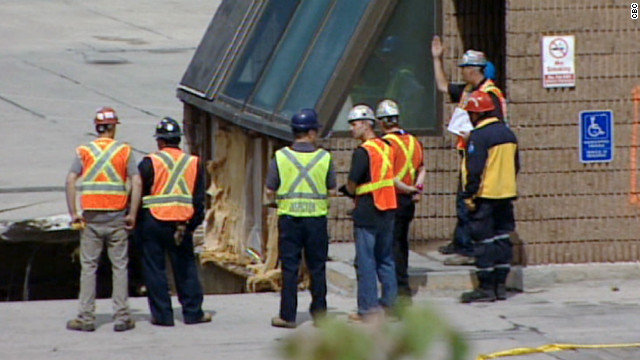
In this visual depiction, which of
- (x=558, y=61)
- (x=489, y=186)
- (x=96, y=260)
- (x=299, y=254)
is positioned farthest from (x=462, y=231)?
(x=96, y=260)

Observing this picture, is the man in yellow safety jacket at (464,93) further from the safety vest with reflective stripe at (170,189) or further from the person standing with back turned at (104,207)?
the person standing with back turned at (104,207)

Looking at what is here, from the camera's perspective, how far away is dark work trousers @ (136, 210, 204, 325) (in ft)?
33.7

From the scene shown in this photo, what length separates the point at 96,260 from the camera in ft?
33.3

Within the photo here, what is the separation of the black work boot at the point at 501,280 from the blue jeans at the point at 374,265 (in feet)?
3.54

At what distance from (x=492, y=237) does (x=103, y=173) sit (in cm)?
317

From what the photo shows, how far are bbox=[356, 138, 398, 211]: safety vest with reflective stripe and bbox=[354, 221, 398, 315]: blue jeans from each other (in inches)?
8.2

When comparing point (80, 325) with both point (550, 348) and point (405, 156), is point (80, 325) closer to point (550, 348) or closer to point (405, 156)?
point (405, 156)

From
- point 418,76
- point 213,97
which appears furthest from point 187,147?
point 418,76

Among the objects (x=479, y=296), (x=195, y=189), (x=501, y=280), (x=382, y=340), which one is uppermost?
Answer: (x=195, y=189)

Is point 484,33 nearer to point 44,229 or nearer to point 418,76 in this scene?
point 418,76

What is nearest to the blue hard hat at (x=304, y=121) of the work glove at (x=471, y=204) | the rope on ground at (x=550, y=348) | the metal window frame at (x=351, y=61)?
the work glove at (x=471, y=204)

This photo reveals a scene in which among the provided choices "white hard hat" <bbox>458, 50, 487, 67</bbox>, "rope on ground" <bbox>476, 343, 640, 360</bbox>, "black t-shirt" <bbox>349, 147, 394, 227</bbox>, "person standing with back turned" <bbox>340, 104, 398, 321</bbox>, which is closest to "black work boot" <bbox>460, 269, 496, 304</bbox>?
"person standing with back turned" <bbox>340, 104, 398, 321</bbox>

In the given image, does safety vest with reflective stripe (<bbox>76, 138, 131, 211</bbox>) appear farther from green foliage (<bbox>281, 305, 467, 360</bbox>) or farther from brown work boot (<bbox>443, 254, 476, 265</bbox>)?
green foliage (<bbox>281, 305, 467, 360</bbox>)

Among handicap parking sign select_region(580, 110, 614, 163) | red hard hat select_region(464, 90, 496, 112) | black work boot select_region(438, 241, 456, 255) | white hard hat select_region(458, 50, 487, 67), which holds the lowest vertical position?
black work boot select_region(438, 241, 456, 255)
